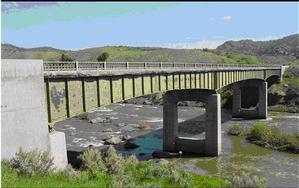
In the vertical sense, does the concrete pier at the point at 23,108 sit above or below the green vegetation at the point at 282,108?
above

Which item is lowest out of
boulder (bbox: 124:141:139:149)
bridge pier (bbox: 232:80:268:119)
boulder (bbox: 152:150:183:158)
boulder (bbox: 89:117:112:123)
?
boulder (bbox: 152:150:183:158)

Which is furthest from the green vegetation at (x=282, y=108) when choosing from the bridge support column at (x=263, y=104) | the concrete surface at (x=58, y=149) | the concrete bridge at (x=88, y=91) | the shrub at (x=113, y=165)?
the concrete surface at (x=58, y=149)

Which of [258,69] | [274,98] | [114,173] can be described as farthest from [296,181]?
[274,98]

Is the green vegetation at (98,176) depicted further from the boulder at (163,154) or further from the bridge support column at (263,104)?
the bridge support column at (263,104)

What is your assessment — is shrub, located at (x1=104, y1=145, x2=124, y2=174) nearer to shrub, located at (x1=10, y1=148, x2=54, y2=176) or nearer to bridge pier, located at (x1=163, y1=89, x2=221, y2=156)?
shrub, located at (x1=10, y1=148, x2=54, y2=176)

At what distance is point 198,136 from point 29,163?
105ft

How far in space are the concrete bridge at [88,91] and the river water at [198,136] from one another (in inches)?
120

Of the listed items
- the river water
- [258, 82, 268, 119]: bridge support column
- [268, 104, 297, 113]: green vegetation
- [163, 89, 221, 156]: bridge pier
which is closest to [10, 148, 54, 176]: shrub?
the river water

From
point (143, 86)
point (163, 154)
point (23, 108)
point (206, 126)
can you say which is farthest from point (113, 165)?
point (206, 126)

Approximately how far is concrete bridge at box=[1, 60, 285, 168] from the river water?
306 centimetres

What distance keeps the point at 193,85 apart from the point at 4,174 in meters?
26.2

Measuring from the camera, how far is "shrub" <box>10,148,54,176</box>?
1536 centimetres

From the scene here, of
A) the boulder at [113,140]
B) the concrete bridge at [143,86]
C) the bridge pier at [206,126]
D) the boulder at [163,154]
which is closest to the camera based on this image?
the concrete bridge at [143,86]

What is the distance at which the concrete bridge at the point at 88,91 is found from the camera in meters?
17.0
